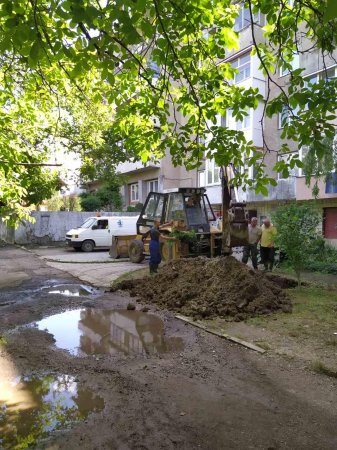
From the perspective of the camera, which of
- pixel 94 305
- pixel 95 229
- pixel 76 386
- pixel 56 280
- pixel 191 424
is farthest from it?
pixel 95 229

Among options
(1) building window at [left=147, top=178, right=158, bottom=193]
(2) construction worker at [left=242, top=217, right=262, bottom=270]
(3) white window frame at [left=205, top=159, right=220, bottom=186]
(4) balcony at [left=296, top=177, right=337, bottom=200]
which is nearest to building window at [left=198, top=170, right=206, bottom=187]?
(3) white window frame at [left=205, top=159, right=220, bottom=186]

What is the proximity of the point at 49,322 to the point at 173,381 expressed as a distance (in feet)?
12.2

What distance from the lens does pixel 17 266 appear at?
16.9 meters

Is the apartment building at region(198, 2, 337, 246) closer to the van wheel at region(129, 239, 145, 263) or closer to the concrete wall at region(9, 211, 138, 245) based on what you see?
the van wheel at region(129, 239, 145, 263)

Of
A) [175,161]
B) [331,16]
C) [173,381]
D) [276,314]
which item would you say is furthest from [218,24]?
[276,314]

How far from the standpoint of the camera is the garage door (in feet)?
68.7

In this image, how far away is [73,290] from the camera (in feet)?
37.4

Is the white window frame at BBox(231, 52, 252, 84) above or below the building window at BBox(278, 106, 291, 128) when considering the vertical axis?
above

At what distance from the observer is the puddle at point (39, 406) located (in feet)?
12.2

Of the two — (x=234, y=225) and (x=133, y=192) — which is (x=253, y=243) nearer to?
(x=234, y=225)

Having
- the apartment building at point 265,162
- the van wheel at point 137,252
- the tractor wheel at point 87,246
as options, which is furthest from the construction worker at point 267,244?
the tractor wheel at point 87,246

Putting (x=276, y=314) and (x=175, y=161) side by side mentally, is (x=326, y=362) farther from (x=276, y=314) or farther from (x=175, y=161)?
(x=175, y=161)

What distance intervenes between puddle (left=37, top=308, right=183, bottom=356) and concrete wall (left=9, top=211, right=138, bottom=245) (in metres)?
20.5

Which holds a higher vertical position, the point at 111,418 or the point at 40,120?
the point at 40,120
